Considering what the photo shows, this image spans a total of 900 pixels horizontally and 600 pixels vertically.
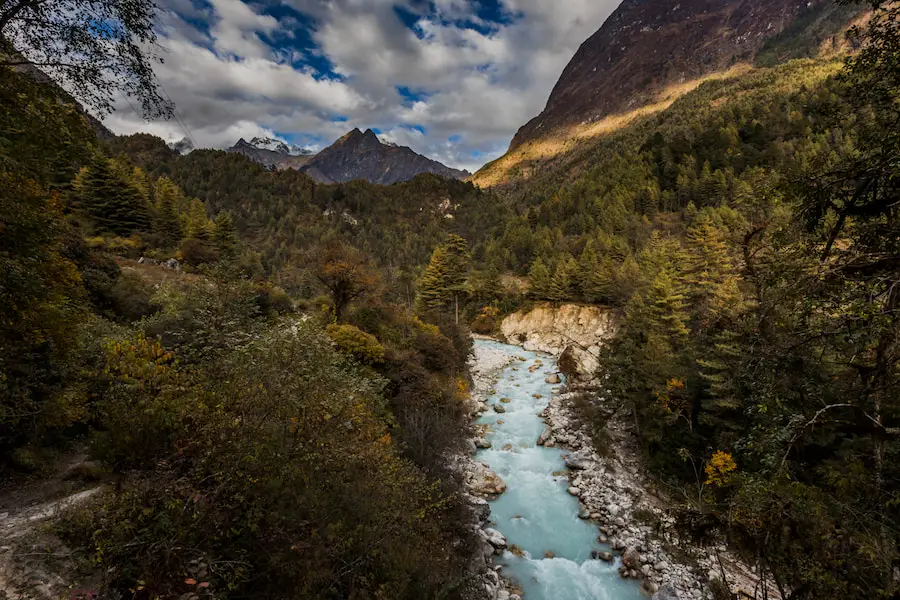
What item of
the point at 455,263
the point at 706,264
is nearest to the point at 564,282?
the point at 455,263

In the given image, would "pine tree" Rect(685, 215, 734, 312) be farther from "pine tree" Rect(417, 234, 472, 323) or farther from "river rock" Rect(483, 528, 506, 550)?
"river rock" Rect(483, 528, 506, 550)

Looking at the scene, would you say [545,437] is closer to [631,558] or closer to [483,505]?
[483,505]

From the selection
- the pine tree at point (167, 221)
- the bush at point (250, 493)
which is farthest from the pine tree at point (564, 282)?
the bush at point (250, 493)

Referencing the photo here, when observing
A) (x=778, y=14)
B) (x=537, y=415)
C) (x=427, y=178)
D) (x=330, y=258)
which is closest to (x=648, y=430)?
(x=537, y=415)

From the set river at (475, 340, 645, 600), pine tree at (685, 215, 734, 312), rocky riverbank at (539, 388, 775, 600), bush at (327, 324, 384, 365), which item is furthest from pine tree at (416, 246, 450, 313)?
bush at (327, 324, 384, 365)

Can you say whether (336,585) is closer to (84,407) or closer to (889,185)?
(84,407)
